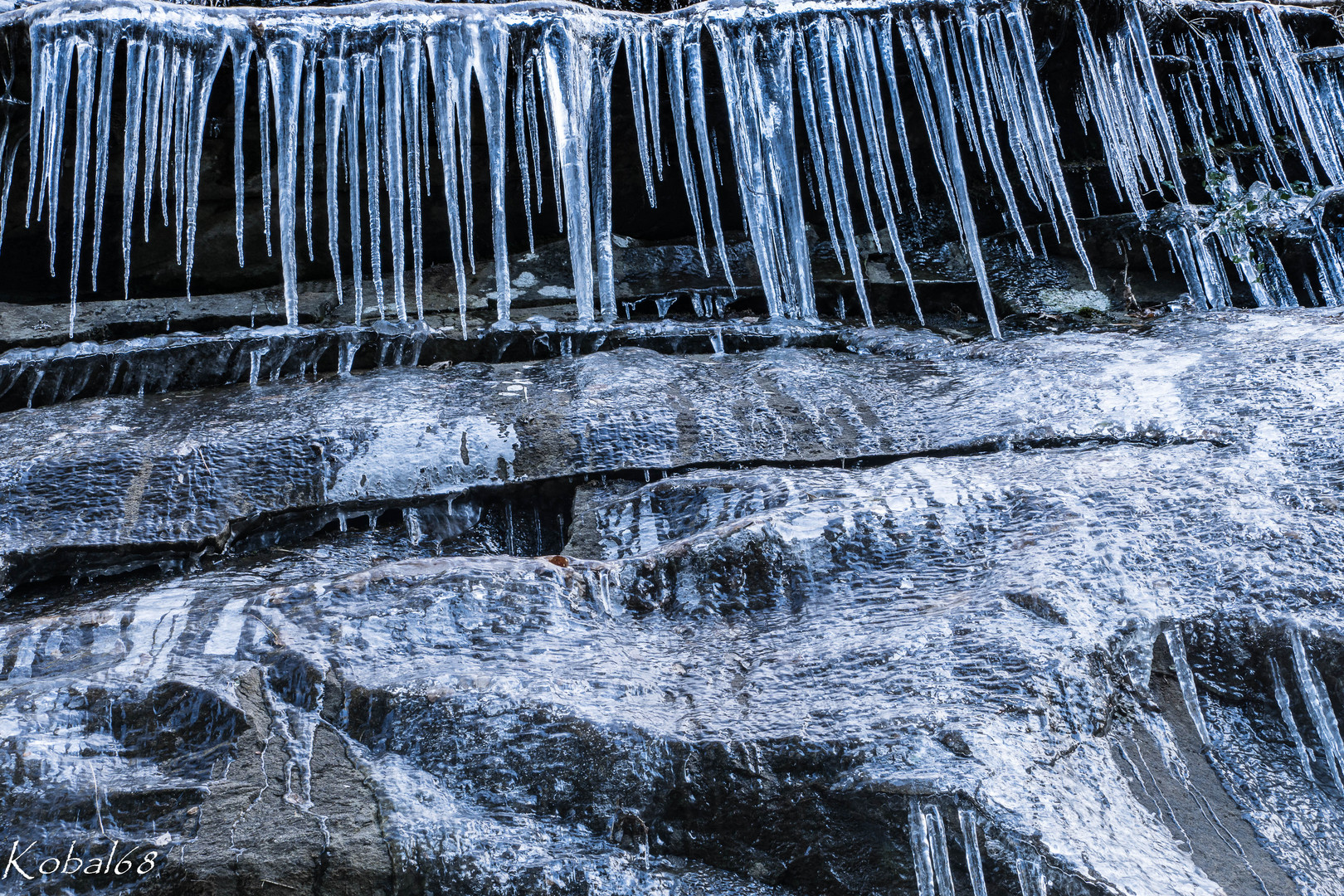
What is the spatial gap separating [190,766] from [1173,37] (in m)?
5.75

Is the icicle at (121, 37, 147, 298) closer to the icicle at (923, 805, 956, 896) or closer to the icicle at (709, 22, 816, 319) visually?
the icicle at (709, 22, 816, 319)

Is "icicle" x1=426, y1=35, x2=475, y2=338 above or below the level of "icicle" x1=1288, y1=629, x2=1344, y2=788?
above

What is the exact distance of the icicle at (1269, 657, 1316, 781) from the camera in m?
2.14

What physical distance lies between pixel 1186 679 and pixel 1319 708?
0.27m

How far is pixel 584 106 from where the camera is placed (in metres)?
4.46

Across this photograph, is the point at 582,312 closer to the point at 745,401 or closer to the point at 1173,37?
the point at 745,401

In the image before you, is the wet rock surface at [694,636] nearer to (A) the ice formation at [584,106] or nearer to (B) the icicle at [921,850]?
(B) the icicle at [921,850]

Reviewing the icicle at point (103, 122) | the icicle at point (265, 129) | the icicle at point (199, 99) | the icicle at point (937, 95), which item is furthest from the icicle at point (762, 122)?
the icicle at point (103, 122)

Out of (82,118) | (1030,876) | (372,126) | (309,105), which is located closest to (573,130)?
(372,126)

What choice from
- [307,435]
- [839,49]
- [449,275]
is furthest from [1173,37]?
→ [307,435]

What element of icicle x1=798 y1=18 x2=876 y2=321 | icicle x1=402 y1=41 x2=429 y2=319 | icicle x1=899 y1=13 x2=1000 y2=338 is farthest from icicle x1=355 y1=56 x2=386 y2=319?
icicle x1=899 y1=13 x2=1000 y2=338

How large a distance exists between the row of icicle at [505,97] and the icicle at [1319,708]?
237cm

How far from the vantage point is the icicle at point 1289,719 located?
2139mm

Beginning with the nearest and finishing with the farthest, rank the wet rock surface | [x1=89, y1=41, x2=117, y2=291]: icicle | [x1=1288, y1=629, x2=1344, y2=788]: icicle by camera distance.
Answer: the wet rock surface < [x1=1288, y1=629, x2=1344, y2=788]: icicle < [x1=89, y1=41, x2=117, y2=291]: icicle
